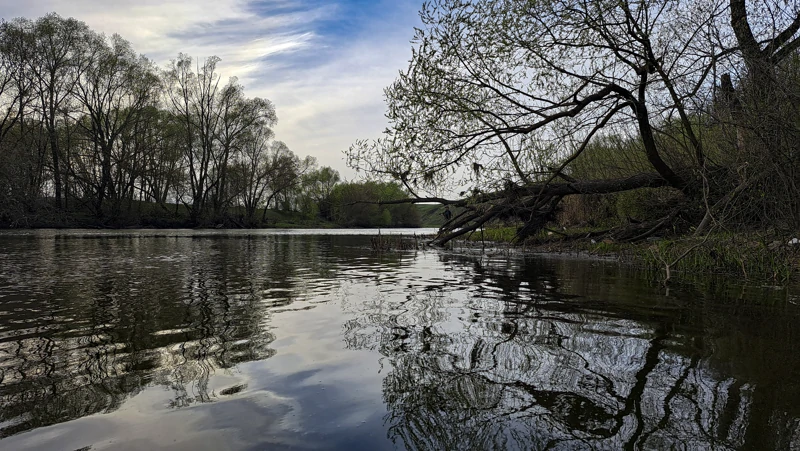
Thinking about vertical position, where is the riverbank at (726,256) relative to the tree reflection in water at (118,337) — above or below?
above

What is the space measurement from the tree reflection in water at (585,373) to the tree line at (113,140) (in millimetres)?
27449

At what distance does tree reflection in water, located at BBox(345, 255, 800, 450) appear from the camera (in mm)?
3475

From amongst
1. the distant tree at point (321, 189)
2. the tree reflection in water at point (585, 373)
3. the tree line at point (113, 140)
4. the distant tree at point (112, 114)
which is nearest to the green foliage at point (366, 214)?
the distant tree at point (321, 189)

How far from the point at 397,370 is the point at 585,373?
6.22ft

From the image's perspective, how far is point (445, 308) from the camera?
8.31 meters

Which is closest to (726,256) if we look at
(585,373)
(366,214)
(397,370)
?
(585,373)

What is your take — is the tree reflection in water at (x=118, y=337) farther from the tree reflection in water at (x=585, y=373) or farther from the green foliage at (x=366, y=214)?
the green foliage at (x=366, y=214)

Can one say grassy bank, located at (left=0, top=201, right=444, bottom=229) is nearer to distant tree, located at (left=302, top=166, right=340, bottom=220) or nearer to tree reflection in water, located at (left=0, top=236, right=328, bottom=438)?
distant tree, located at (left=302, top=166, right=340, bottom=220)

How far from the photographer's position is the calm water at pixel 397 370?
3.46m

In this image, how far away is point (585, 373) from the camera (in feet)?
15.7

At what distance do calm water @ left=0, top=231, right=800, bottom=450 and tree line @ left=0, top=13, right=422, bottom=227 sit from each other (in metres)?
26.7

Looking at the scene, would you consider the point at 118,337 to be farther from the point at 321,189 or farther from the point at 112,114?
the point at 321,189

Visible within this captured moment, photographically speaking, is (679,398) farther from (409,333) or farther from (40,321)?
(40,321)

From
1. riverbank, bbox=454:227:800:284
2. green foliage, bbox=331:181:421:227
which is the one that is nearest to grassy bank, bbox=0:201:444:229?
green foliage, bbox=331:181:421:227
